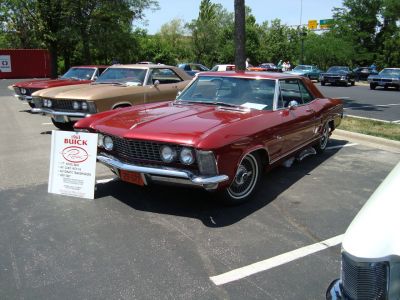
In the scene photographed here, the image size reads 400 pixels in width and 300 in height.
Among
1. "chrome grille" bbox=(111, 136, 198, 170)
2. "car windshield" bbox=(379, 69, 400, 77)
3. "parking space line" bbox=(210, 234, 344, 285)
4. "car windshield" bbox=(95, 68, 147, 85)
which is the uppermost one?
"car windshield" bbox=(379, 69, 400, 77)

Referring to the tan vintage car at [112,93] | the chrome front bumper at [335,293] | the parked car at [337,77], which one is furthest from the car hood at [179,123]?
the parked car at [337,77]

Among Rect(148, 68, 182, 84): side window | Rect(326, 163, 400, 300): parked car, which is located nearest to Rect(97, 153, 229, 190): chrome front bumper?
Rect(326, 163, 400, 300): parked car

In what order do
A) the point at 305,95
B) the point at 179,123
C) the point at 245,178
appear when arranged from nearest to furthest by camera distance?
the point at 179,123 < the point at 245,178 < the point at 305,95

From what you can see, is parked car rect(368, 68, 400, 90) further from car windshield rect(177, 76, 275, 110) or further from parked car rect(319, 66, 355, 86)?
car windshield rect(177, 76, 275, 110)

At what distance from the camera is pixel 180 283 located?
10.2 feet

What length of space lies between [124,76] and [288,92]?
4766 millimetres

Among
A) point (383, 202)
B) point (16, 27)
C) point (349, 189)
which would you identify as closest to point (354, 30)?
point (16, 27)

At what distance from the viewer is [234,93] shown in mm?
5520

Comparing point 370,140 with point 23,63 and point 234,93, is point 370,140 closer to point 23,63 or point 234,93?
point 234,93

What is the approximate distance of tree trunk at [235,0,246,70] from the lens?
11.9 meters

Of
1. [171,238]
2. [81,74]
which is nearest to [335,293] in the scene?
[171,238]

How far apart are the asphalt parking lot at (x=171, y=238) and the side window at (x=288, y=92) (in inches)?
42.2

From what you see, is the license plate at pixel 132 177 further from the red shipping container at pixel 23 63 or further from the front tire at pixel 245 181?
the red shipping container at pixel 23 63

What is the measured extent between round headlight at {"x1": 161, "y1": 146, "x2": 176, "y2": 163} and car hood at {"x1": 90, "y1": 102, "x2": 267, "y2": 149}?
102 millimetres
